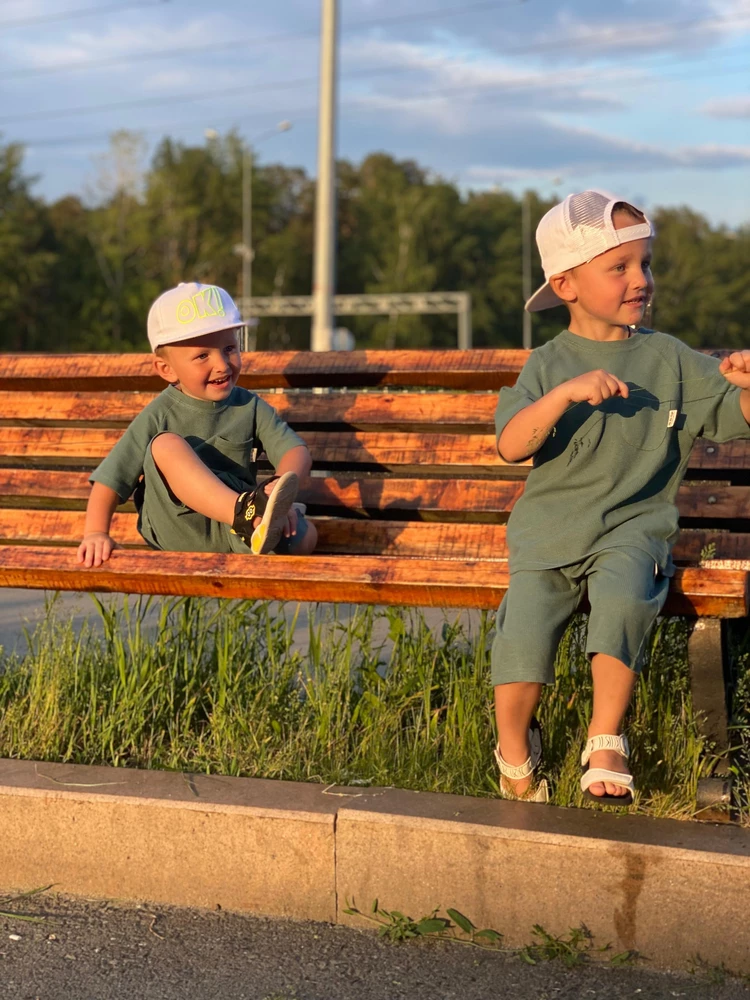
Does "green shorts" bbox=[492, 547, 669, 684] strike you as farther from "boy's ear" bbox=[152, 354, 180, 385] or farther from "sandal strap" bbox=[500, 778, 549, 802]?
"boy's ear" bbox=[152, 354, 180, 385]

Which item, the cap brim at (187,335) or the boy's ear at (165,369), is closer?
the cap brim at (187,335)

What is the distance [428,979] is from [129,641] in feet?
4.79

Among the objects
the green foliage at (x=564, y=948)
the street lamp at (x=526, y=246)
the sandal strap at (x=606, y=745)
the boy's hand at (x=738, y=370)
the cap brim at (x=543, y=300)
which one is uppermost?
the street lamp at (x=526, y=246)

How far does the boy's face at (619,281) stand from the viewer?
10.9 ft

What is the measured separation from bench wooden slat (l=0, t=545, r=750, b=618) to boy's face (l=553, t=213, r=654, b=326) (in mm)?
669

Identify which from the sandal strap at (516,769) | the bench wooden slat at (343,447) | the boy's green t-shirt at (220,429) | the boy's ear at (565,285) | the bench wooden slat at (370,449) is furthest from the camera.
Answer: the bench wooden slat at (343,447)

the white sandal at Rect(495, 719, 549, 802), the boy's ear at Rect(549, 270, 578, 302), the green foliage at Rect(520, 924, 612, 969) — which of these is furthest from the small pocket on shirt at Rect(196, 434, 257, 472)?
the green foliage at Rect(520, 924, 612, 969)

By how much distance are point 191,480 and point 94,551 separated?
358mm

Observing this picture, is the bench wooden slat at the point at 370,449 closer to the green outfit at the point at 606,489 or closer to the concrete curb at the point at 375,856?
the green outfit at the point at 606,489

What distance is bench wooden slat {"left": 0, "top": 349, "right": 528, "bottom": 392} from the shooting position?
13.9 feet

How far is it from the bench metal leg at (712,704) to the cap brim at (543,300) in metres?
0.94

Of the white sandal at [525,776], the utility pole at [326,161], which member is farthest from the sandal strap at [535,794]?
the utility pole at [326,161]

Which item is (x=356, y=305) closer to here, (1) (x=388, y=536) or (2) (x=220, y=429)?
(2) (x=220, y=429)

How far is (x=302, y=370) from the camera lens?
174 inches
